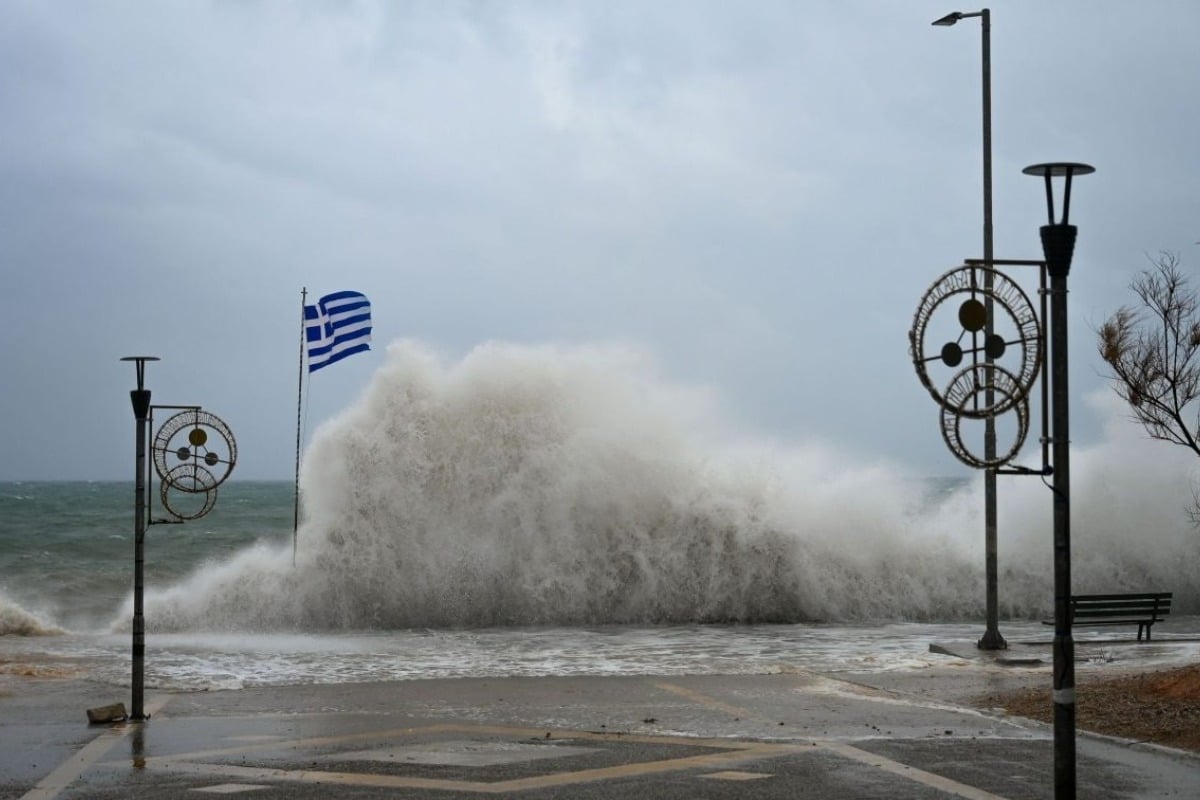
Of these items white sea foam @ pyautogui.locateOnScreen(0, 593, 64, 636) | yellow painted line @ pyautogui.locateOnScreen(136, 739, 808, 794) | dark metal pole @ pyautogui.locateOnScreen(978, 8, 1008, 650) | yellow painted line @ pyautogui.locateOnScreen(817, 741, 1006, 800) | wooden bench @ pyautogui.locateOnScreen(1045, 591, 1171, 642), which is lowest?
yellow painted line @ pyautogui.locateOnScreen(136, 739, 808, 794)

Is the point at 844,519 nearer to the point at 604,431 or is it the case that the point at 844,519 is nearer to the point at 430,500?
the point at 604,431

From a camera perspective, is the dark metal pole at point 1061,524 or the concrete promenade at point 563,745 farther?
the concrete promenade at point 563,745

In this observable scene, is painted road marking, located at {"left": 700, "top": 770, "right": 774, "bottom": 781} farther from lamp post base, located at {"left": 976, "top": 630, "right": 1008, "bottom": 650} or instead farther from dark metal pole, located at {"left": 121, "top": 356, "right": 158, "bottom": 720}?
lamp post base, located at {"left": 976, "top": 630, "right": 1008, "bottom": 650}

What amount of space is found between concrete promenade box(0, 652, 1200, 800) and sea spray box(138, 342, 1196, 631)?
11.4 m

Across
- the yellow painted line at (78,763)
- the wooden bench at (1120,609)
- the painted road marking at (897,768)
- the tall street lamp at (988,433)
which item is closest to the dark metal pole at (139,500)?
the yellow painted line at (78,763)

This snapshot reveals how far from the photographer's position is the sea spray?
28.5 meters

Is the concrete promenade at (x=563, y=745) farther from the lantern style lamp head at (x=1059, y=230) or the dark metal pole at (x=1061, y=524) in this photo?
the lantern style lamp head at (x=1059, y=230)

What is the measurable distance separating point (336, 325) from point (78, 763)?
15.0 m

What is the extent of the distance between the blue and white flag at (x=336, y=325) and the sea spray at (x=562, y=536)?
4804 millimetres

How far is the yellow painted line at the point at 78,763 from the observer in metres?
10.3

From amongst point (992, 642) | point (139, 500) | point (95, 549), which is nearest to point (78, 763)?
point (139, 500)

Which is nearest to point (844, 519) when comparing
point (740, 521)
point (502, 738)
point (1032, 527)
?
point (740, 521)

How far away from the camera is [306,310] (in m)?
25.7

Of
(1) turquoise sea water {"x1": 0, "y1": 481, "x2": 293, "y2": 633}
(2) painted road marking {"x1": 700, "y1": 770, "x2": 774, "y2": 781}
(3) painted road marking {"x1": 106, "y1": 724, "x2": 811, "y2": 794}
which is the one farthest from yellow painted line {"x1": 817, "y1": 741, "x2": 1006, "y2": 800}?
(1) turquoise sea water {"x1": 0, "y1": 481, "x2": 293, "y2": 633}
